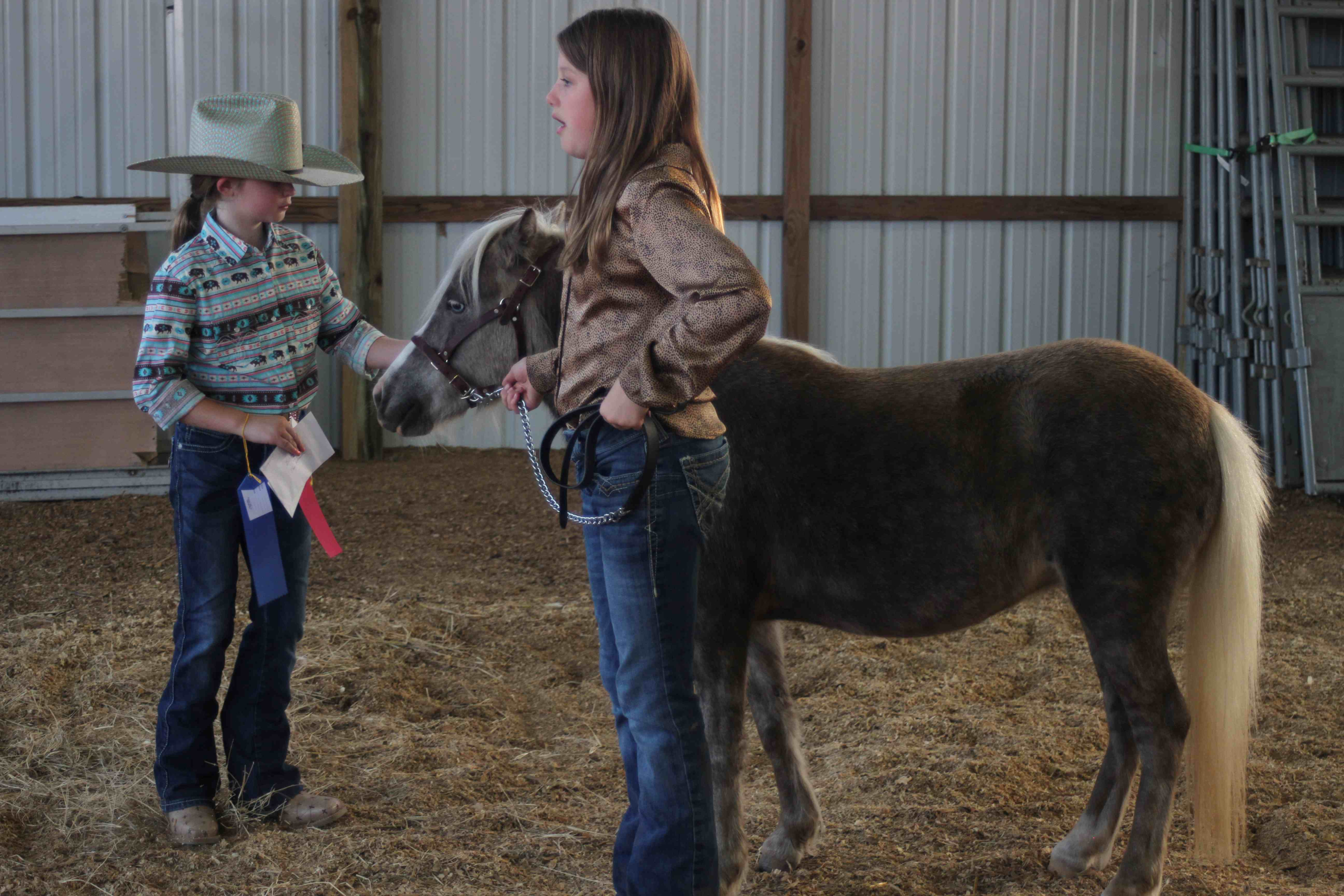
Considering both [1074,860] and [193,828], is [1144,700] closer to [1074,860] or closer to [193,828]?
[1074,860]

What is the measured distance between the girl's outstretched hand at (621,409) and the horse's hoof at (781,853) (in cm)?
139

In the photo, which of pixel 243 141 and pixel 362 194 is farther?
pixel 362 194

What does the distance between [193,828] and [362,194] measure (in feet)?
16.8

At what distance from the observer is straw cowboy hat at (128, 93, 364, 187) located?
8.12 feet

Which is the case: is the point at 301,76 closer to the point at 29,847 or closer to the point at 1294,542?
the point at 29,847

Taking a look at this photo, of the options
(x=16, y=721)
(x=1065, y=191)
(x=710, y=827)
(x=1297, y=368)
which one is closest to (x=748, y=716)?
(x=710, y=827)

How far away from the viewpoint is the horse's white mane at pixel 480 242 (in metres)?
2.35

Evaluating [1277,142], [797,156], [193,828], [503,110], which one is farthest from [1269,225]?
[193,828]

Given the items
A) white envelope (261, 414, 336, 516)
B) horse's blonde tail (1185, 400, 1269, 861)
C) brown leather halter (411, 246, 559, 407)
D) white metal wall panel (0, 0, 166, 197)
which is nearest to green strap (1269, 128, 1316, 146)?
horse's blonde tail (1185, 400, 1269, 861)

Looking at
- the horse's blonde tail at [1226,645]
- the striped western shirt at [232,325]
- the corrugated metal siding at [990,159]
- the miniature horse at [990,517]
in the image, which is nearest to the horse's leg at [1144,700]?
the miniature horse at [990,517]

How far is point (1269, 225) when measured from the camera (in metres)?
6.50

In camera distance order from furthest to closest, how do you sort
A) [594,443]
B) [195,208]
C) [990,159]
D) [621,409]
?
[990,159]
[195,208]
[594,443]
[621,409]

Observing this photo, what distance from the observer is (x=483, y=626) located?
432 centimetres

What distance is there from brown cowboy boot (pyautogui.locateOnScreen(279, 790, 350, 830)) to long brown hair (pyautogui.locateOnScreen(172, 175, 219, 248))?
1327 mm
